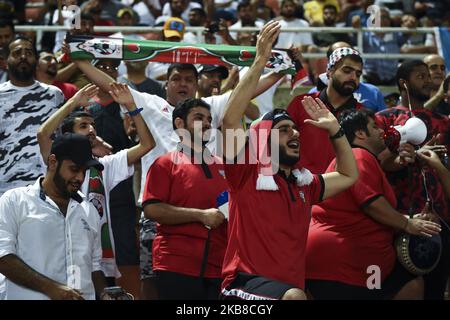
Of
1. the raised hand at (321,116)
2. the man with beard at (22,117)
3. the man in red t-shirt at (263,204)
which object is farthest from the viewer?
the man with beard at (22,117)

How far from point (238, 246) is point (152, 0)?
995 cm

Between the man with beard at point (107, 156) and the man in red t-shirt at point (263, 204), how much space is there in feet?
5.40

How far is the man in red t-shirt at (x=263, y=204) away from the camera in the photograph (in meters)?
7.21

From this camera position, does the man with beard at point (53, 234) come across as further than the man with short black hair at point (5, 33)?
No

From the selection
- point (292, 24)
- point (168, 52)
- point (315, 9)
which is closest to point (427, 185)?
point (168, 52)

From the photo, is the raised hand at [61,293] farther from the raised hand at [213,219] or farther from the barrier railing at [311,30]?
the barrier railing at [311,30]

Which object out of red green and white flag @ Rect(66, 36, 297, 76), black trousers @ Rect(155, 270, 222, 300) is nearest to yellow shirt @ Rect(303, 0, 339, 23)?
red green and white flag @ Rect(66, 36, 297, 76)

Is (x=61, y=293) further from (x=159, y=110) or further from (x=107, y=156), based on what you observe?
(x=159, y=110)

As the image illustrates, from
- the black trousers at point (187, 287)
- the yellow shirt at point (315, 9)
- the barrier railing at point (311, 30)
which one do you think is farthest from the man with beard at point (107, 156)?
the yellow shirt at point (315, 9)

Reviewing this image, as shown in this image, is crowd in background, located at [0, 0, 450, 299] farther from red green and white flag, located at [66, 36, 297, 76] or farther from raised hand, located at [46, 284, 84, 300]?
raised hand, located at [46, 284, 84, 300]

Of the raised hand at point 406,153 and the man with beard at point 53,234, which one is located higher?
the raised hand at point 406,153

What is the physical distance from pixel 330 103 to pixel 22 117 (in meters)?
2.71

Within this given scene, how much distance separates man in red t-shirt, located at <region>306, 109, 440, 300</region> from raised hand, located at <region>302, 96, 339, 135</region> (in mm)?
556

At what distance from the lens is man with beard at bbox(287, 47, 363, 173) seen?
905 centimetres
